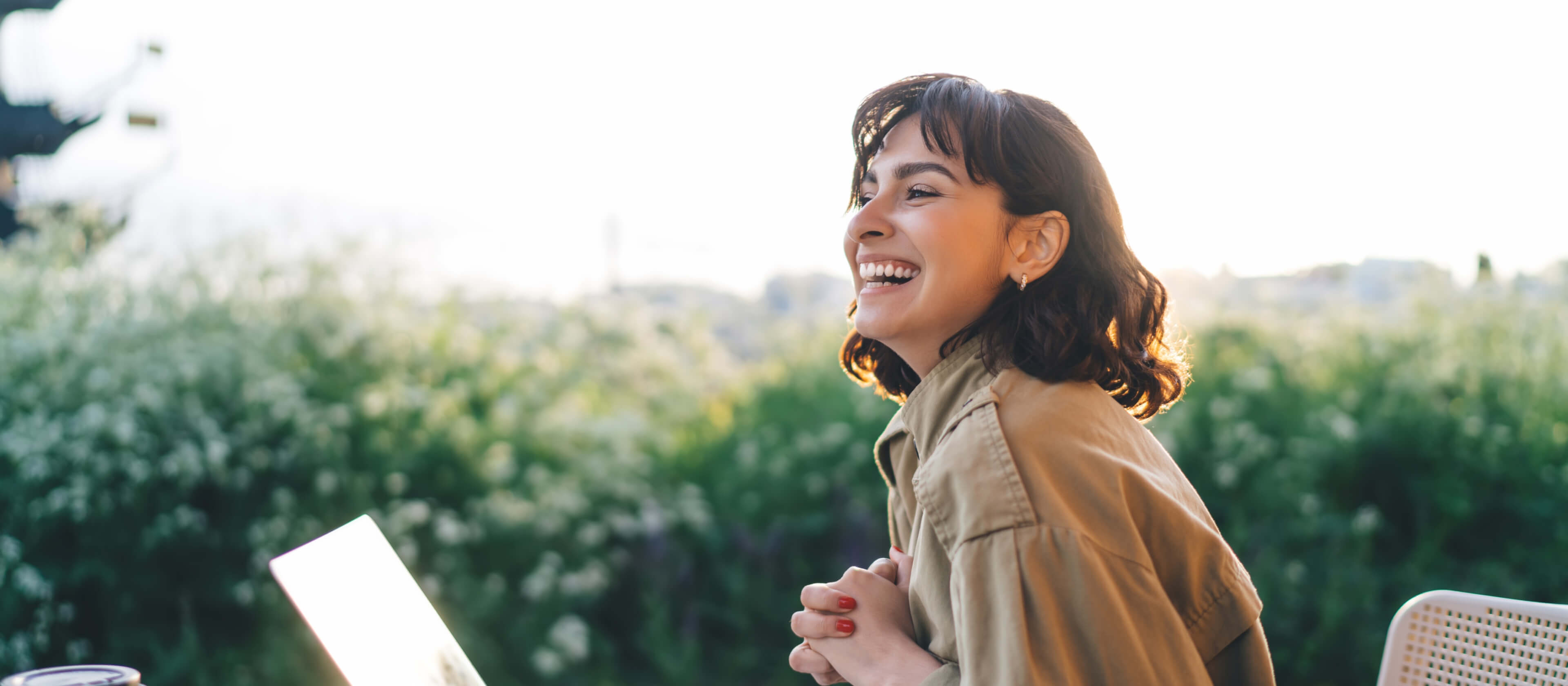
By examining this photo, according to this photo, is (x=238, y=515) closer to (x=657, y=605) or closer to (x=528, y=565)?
(x=528, y=565)

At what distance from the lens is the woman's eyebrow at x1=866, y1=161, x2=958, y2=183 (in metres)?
1.33

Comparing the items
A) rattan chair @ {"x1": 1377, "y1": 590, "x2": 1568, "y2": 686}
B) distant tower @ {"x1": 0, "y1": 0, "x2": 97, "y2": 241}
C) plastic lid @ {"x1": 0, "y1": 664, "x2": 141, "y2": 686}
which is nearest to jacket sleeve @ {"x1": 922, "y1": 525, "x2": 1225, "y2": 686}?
rattan chair @ {"x1": 1377, "y1": 590, "x2": 1568, "y2": 686}

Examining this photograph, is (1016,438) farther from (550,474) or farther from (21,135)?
(21,135)

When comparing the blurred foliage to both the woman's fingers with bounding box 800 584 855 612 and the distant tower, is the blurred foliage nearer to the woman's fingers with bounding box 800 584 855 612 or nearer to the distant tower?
the distant tower

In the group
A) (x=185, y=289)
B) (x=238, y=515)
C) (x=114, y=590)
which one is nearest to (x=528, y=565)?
(x=238, y=515)

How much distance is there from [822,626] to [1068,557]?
412mm

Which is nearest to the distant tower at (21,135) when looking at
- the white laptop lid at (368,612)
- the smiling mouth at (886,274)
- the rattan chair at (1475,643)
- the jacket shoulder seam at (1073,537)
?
the white laptop lid at (368,612)

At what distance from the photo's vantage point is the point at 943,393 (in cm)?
133

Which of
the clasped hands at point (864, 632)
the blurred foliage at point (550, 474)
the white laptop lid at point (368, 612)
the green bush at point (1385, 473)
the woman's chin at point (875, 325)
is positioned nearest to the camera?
the white laptop lid at point (368, 612)

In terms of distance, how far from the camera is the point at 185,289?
3.25 m

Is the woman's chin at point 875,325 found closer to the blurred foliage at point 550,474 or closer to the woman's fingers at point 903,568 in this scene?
the woman's fingers at point 903,568

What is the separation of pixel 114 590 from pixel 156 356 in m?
0.66

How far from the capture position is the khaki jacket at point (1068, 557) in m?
1.04

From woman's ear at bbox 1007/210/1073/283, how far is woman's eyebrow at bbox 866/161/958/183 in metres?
0.11
